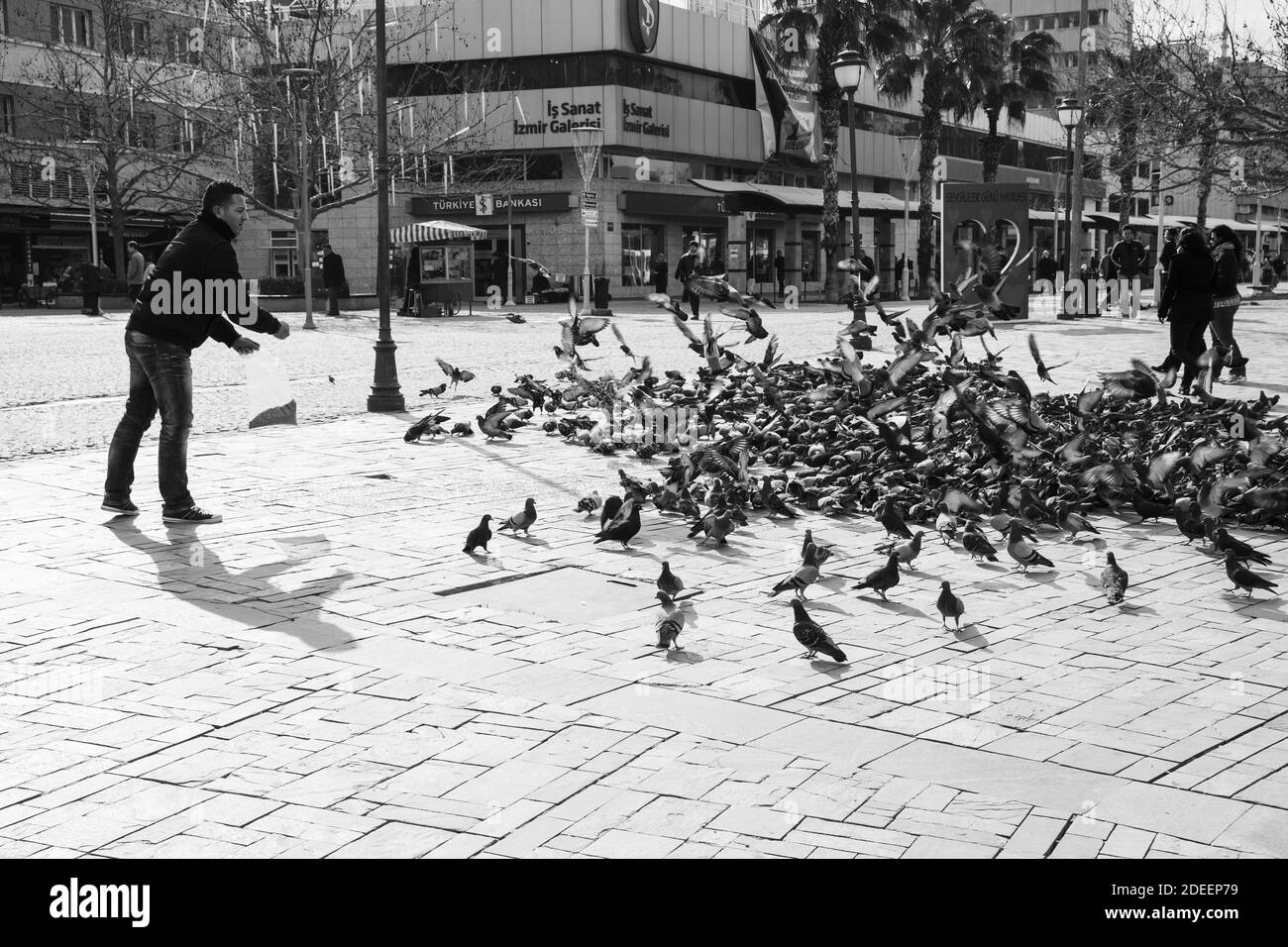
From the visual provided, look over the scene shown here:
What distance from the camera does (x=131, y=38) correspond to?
44969 mm

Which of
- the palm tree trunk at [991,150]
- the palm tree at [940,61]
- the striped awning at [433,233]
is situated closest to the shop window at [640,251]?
the palm tree at [940,61]

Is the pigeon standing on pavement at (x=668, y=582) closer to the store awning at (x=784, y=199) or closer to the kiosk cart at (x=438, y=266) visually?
the kiosk cart at (x=438, y=266)

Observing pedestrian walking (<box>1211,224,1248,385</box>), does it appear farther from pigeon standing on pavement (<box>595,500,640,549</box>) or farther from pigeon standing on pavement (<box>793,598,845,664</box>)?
pigeon standing on pavement (<box>793,598,845,664</box>)

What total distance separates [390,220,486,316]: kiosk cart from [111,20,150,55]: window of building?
934 cm

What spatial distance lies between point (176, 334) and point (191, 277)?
32cm

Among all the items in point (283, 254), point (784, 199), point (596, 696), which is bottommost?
point (596, 696)

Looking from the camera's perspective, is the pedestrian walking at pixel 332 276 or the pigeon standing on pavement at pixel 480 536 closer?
the pigeon standing on pavement at pixel 480 536

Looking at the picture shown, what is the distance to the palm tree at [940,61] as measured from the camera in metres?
48.2

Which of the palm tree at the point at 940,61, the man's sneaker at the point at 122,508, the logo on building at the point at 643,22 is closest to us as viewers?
the man's sneaker at the point at 122,508

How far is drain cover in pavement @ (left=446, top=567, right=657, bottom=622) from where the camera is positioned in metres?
5.84

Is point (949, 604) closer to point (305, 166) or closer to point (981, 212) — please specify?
point (981, 212)

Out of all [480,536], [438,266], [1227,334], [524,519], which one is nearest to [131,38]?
[438,266]

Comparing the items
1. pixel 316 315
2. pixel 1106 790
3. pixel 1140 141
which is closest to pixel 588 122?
pixel 316 315

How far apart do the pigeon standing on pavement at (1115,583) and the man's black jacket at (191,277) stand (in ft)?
14.6
